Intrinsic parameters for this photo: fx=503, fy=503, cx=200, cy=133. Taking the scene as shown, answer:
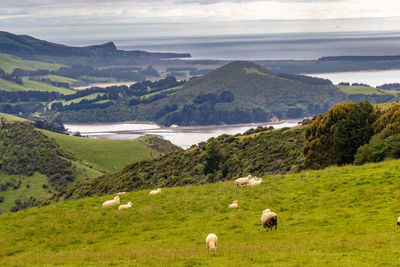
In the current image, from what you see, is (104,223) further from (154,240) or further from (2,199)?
(2,199)

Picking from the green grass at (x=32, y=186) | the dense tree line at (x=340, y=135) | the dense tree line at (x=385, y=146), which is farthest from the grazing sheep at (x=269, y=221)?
the green grass at (x=32, y=186)

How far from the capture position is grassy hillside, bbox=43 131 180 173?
577 ft

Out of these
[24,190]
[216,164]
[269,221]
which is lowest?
[24,190]

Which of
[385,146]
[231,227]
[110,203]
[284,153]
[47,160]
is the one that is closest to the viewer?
[231,227]

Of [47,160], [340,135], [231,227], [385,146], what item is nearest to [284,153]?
[340,135]

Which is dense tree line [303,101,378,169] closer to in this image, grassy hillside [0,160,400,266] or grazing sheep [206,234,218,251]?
grassy hillside [0,160,400,266]

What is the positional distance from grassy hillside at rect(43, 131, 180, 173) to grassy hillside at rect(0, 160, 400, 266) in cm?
13945

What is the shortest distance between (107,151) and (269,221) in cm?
16516

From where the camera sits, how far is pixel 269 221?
24672 millimetres

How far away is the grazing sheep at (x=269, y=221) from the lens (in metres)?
24.7

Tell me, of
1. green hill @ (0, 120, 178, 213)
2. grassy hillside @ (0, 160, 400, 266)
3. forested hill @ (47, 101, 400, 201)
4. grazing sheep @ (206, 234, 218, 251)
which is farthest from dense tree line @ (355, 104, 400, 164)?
green hill @ (0, 120, 178, 213)

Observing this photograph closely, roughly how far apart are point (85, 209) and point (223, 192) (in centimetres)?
925

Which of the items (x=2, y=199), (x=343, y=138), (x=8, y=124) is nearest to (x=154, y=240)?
(x=343, y=138)

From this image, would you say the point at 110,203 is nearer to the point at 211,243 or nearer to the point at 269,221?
the point at 269,221
